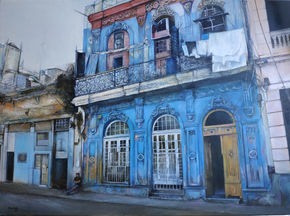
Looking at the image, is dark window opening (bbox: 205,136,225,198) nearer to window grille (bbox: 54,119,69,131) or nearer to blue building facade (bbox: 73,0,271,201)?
blue building facade (bbox: 73,0,271,201)

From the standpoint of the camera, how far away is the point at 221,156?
5.69 m

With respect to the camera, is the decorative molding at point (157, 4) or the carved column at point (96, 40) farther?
the carved column at point (96, 40)

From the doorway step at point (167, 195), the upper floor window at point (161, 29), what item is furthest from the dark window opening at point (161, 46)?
the doorway step at point (167, 195)

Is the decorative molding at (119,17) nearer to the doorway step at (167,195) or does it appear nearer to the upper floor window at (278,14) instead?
the upper floor window at (278,14)

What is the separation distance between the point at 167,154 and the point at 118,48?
3.44 metres

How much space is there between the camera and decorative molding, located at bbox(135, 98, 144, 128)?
6.40 m

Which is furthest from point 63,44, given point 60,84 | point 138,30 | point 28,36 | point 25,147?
point 25,147

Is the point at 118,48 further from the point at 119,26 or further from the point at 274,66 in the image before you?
the point at 274,66

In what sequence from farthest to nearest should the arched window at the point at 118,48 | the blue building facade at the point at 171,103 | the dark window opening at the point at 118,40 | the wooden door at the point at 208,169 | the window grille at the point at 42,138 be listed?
the window grille at the point at 42,138 → the dark window opening at the point at 118,40 → the arched window at the point at 118,48 → the wooden door at the point at 208,169 → the blue building facade at the point at 171,103

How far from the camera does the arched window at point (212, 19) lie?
5.73 metres

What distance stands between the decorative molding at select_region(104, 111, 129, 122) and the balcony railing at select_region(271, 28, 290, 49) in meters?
4.01

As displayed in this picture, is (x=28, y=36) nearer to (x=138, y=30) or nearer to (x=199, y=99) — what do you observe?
(x=138, y=30)

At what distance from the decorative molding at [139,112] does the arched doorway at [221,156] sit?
1.70 metres

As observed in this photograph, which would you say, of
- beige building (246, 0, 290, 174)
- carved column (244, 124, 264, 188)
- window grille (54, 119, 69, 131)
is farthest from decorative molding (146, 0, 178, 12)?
window grille (54, 119, 69, 131)
